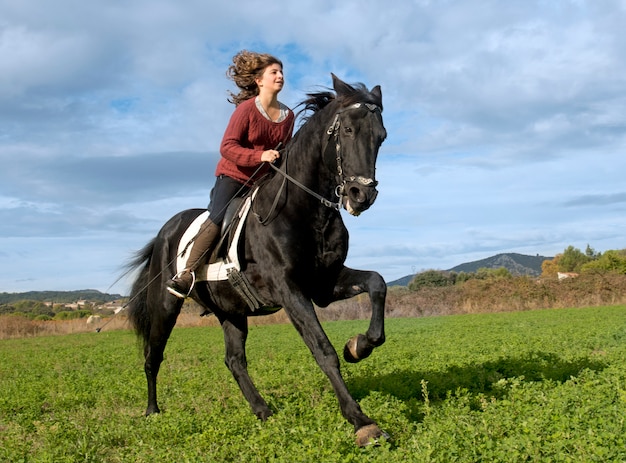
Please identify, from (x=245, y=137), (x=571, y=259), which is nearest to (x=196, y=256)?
(x=245, y=137)

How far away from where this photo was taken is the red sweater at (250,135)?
669cm

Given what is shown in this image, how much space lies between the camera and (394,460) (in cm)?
449

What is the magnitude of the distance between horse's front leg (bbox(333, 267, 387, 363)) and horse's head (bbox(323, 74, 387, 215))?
2.62 feet

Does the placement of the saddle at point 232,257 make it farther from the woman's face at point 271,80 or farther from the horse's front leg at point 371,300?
the woman's face at point 271,80

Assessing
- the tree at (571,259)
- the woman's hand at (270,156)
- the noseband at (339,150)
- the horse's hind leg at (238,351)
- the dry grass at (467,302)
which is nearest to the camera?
the noseband at (339,150)

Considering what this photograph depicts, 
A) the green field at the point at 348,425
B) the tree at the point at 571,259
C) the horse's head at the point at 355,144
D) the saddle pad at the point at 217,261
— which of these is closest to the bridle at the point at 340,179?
the horse's head at the point at 355,144

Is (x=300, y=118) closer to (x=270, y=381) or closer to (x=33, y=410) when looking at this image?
(x=270, y=381)

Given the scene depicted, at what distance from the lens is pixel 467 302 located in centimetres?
4747

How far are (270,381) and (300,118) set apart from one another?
5.17 metres

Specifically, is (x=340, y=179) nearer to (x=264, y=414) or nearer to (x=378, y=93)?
(x=378, y=93)

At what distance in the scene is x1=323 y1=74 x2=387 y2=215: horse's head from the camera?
17.6 feet

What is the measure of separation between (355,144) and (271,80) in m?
1.81

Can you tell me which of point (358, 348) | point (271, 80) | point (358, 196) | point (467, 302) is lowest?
point (467, 302)

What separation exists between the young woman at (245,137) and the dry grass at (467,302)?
35493mm
